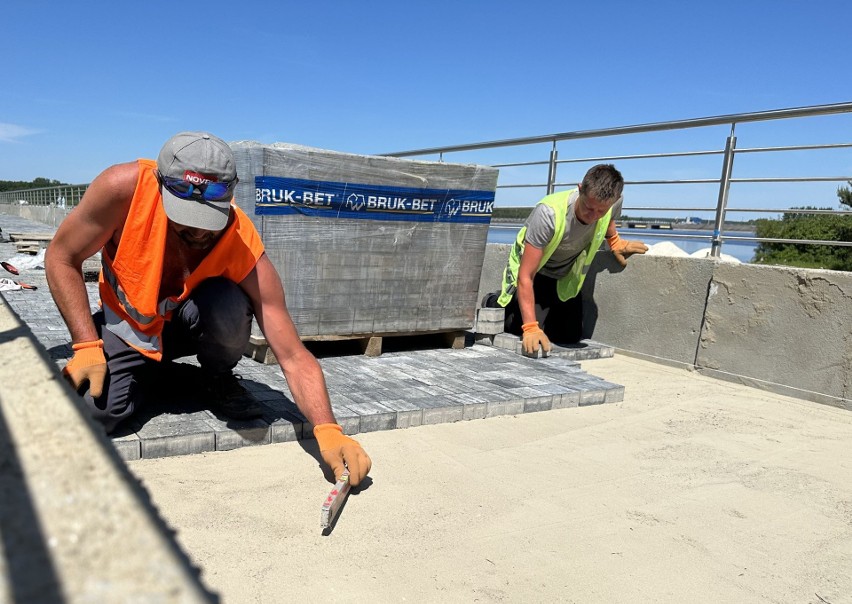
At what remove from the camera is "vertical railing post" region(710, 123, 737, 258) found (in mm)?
5375

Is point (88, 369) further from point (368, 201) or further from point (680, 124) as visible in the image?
point (680, 124)

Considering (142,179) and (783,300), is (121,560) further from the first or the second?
(783,300)

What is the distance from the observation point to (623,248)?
600 centimetres

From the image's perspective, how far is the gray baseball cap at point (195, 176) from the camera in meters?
2.67

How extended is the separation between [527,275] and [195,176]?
335 centimetres

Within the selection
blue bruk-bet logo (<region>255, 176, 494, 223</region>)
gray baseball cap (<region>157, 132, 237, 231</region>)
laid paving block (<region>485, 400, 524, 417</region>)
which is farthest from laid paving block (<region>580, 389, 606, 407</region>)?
gray baseball cap (<region>157, 132, 237, 231</region>)

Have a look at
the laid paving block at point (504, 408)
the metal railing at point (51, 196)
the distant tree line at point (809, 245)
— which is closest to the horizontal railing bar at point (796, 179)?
the laid paving block at point (504, 408)

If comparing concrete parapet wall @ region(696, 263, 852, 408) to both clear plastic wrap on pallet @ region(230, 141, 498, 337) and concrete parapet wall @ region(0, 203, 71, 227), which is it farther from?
concrete parapet wall @ region(0, 203, 71, 227)

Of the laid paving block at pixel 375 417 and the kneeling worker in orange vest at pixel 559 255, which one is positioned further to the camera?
the kneeling worker in orange vest at pixel 559 255

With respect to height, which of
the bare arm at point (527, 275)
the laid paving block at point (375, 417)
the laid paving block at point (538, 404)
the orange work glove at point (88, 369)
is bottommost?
the laid paving block at point (375, 417)

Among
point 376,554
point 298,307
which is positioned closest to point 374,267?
point 298,307

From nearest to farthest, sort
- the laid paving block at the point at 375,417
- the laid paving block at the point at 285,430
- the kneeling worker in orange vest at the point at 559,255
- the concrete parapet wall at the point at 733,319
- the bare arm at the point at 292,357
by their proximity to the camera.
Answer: the bare arm at the point at 292,357, the laid paving block at the point at 285,430, the laid paving block at the point at 375,417, the concrete parapet wall at the point at 733,319, the kneeling worker in orange vest at the point at 559,255

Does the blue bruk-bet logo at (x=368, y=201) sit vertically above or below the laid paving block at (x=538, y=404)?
above

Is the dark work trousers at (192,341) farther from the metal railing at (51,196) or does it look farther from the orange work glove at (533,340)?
the metal railing at (51,196)
